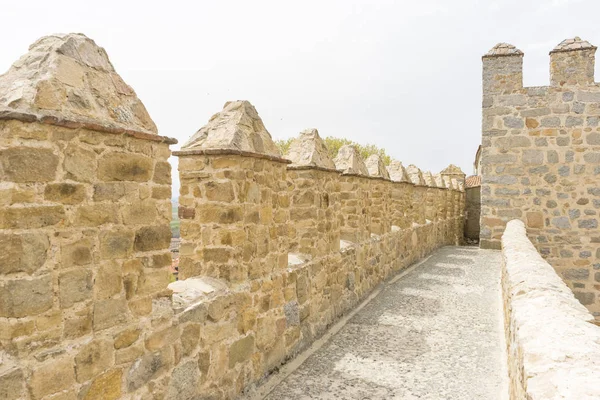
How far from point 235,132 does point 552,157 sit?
8549 mm

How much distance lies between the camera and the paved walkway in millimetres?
3893

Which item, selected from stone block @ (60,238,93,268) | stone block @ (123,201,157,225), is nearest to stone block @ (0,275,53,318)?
stone block @ (60,238,93,268)

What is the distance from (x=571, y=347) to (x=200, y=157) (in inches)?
114

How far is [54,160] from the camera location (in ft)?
7.20

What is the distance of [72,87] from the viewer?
236cm

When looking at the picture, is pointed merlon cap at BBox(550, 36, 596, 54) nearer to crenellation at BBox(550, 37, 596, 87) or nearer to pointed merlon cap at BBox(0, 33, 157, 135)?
crenellation at BBox(550, 37, 596, 87)

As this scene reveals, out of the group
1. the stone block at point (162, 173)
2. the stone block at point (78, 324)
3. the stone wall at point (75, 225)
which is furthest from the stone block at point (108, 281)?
the stone block at point (162, 173)

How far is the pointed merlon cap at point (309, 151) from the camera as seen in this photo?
543cm

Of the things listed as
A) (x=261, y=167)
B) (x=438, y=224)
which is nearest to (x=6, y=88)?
(x=261, y=167)

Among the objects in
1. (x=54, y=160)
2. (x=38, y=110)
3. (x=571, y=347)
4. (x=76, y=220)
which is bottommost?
(x=571, y=347)

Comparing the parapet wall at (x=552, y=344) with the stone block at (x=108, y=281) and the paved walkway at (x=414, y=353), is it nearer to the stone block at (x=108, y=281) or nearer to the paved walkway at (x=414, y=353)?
the paved walkway at (x=414, y=353)

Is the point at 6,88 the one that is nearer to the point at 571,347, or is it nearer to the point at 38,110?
the point at 38,110

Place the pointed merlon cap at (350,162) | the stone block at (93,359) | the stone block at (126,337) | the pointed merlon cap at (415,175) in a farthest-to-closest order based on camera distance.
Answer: the pointed merlon cap at (415,175) → the pointed merlon cap at (350,162) → the stone block at (126,337) → the stone block at (93,359)

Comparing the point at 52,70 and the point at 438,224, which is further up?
the point at 52,70
